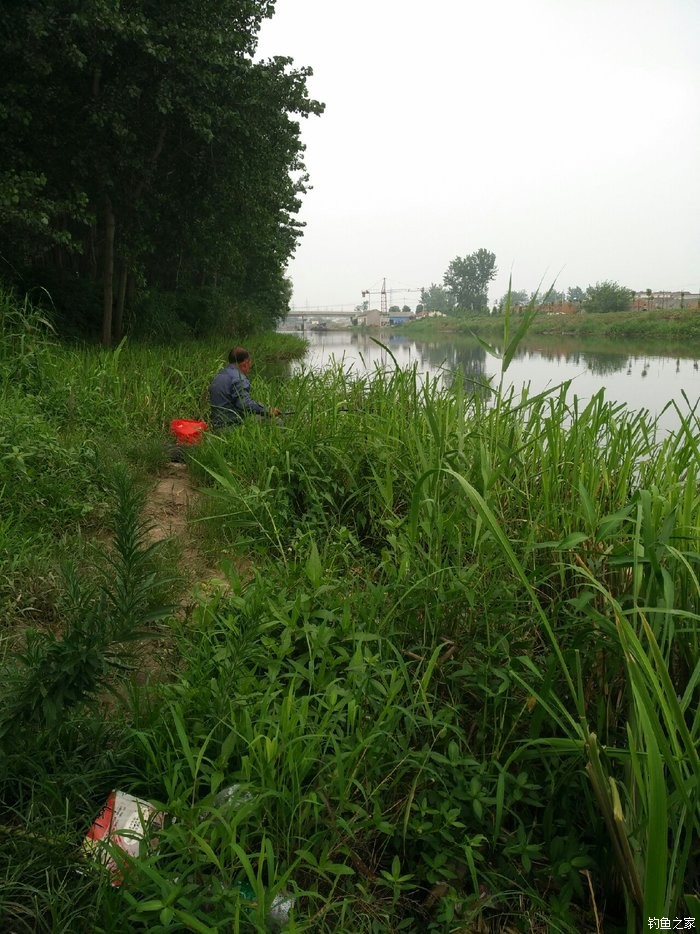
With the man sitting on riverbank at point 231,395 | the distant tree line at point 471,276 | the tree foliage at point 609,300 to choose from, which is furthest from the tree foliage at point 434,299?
the man sitting on riverbank at point 231,395

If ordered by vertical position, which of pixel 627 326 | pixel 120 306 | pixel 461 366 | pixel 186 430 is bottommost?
pixel 186 430

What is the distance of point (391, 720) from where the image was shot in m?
1.51

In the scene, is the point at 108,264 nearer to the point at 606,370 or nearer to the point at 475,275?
the point at 606,370

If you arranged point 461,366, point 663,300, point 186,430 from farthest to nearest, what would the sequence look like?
point 663,300, point 186,430, point 461,366

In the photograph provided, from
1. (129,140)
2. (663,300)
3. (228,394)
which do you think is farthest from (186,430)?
(663,300)

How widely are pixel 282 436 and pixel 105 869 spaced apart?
2509 millimetres

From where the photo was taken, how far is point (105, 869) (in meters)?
1.14

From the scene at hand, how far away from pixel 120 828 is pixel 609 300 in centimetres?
3939

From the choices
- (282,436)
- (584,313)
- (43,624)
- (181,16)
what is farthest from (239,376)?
(584,313)

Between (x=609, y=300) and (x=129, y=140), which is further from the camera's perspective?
(x=609, y=300)

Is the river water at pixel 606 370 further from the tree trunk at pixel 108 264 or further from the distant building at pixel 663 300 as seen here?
the distant building at pixel 663 300

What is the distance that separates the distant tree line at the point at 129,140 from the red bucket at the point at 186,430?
283 centimetres

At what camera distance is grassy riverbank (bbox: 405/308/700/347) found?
82.8ft

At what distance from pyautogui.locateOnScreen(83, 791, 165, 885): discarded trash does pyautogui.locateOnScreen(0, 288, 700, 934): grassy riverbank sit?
0.03 m
